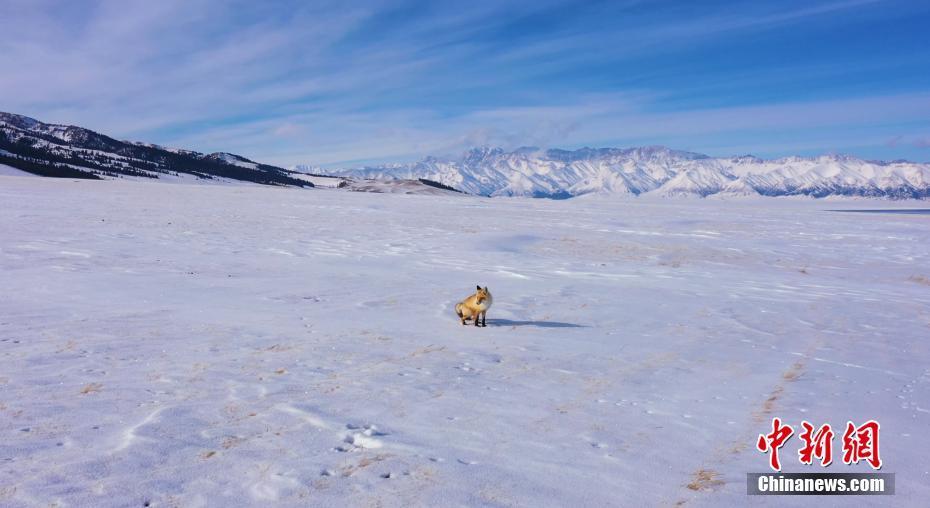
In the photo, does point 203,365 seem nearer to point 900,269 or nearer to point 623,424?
point 623,424

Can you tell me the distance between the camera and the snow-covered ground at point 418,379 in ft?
18.0

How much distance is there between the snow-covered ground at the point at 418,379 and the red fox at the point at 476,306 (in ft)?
1.25

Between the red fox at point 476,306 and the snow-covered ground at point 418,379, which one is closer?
the snow-covered ground at point 418,379

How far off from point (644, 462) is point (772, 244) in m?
31.3

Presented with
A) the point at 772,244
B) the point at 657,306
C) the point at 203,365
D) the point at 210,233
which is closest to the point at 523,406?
the point at 203,365

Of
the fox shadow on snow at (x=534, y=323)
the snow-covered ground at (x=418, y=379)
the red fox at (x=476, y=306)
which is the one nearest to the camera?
the snow-covered ground at (x=418, y=379)

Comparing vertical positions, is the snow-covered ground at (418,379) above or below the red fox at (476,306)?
below

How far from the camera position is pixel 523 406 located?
304 inches

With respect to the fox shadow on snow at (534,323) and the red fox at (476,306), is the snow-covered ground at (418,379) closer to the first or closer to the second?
the fox shadow on snow at (534,323)

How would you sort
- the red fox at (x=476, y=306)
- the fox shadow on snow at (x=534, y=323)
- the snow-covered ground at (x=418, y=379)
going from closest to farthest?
the snow-covered ground at (x=418, y=379)
the red fox at (x=476, y=306)
the fox shadow on snow at (x=534, y=323)

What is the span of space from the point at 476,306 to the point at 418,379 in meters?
3.65

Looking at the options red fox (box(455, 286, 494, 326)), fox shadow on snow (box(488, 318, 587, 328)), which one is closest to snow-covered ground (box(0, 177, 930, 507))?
fox shadow on snow (box(488, 318, 587, 328))

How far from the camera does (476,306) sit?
475 inches

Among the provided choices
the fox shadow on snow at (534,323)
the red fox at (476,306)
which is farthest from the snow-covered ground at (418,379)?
the red fox at (476,306)
